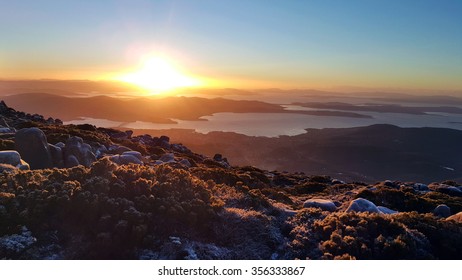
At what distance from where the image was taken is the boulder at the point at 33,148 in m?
19.3

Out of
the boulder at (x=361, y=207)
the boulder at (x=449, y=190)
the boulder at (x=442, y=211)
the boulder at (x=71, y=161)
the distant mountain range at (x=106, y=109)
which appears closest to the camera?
the boulder at (x=361, y=207)

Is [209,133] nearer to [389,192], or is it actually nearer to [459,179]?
[459,179]

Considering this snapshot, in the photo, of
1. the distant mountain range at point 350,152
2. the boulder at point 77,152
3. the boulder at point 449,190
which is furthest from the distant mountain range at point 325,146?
the boulder at point 77,152

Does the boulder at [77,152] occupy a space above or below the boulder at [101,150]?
above

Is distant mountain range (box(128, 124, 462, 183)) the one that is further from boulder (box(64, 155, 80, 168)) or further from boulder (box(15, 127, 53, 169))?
boulder (box(15, 127, 53, 169))

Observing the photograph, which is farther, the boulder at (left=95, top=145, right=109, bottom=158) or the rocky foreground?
the boulder at (left=95, top=145, right=109, bottom=158)

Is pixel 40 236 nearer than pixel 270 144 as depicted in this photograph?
Yes

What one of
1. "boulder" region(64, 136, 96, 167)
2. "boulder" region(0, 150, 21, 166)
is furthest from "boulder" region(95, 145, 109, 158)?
"boulder" region(0, 150, 21, 166)

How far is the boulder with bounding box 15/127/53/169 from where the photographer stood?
19297mm

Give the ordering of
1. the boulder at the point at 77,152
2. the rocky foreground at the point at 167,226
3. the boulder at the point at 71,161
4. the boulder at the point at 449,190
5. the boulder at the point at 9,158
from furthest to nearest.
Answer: the boulder at the point at 449,190, the boulder at the point at 77,152, the boulder at the point at 71,161, the boulder at the point at 9,158, the rocky foreground at the point at 167,226

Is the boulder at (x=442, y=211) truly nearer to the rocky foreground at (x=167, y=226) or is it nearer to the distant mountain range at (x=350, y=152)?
the rocky foreground at (x=167, y=226)

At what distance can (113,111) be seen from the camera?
496 ft
